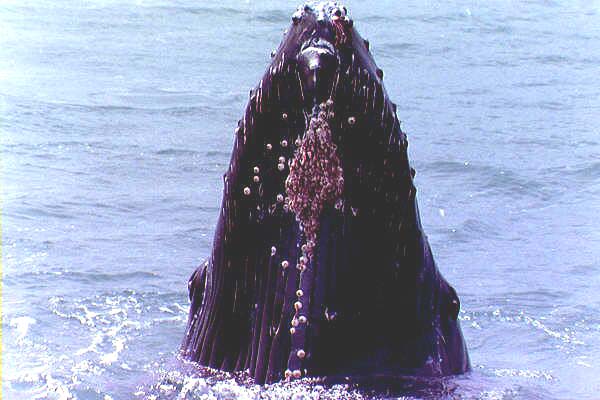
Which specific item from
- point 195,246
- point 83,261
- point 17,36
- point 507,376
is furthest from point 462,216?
point 17,36

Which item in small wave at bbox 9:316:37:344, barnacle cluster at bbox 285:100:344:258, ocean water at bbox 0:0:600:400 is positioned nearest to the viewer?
barnacle cluster at bbox 285:100:344:258

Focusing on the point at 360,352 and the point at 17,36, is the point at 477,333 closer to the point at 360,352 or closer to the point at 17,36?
the point at 360,352

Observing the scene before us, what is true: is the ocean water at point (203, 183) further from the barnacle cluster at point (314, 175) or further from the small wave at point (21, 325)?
the barnacle cluster at point (314, 175)

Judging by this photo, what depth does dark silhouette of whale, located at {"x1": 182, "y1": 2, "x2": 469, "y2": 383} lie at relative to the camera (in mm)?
4441

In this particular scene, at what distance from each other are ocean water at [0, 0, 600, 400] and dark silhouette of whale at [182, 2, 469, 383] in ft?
0.56

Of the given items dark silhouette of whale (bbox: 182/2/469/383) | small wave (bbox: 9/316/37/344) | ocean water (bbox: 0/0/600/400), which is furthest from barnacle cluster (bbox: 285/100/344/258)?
small wave (bbox: 9/316/37/344)

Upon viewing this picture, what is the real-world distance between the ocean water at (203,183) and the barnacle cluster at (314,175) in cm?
62

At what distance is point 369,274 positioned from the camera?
4645mm

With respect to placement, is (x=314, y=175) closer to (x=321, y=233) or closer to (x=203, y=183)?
(x=321, y=233)

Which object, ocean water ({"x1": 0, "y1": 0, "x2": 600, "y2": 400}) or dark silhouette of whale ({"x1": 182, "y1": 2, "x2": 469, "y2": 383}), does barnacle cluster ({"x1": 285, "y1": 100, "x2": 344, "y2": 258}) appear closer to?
dark silhouette of whale ({"x1": 182, "y1": 2, "x2": 469, "y2": 383})

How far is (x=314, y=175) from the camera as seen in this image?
14.7 ft

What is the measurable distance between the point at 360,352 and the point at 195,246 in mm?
4334

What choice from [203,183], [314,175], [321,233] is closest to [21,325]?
[321,233]

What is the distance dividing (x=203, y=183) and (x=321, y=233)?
252 inches
